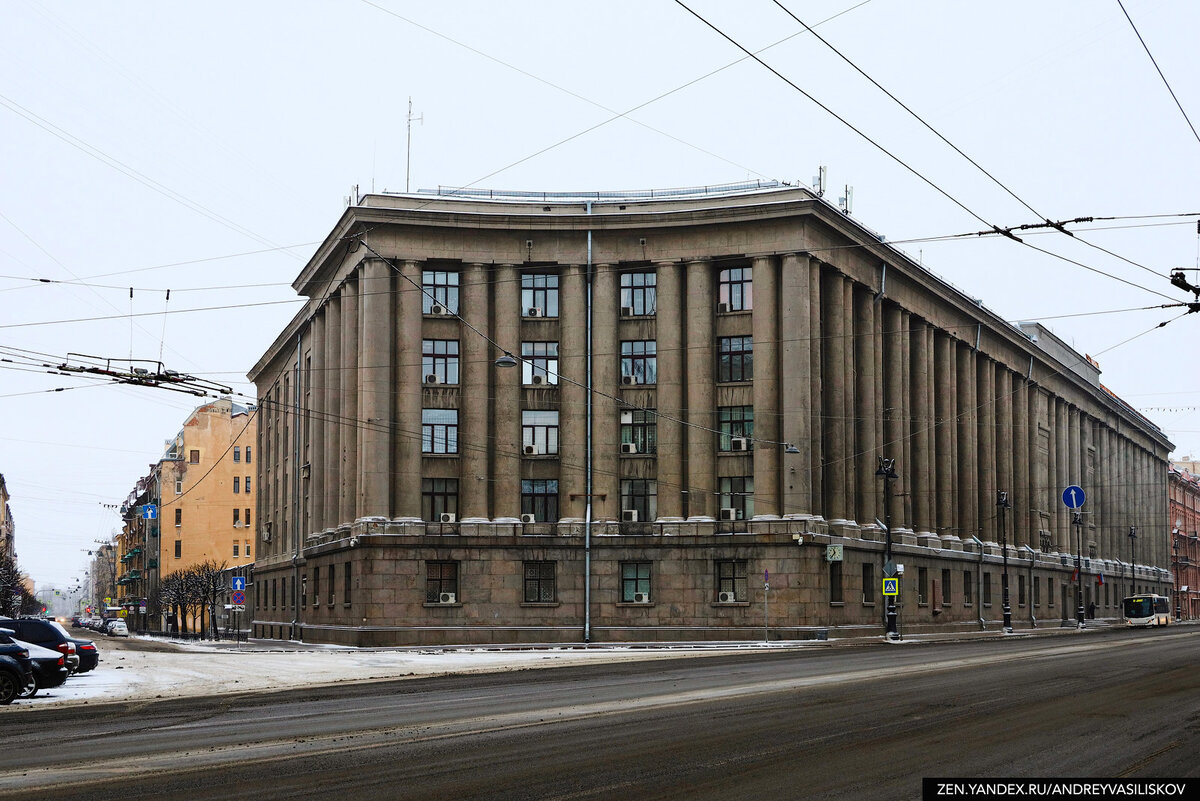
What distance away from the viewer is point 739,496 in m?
56.7

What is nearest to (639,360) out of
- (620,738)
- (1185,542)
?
(620,738)

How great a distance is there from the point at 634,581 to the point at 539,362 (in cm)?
1100

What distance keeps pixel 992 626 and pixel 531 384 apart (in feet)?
118

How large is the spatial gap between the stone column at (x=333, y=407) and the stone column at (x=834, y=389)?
24372mm

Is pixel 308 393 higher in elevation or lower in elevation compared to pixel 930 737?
higher

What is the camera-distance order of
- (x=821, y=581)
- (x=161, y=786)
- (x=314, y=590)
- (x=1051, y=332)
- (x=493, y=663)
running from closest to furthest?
(x=161, y=786) → (x=493, y=663) → (x=821, y=581) → (x=314, y=590) → (x=1051, y=332)

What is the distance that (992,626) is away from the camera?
7644 cm

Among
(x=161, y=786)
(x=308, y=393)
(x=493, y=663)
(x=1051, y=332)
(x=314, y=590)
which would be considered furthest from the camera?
(x=1051, y=332)

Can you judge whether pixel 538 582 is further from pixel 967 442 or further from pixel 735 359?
pixel 967 442

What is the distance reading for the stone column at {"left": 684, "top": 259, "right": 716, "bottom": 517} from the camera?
5672 cm

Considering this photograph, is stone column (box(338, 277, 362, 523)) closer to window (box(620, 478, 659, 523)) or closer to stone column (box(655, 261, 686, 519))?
window (box(620, 478, 659, 523))

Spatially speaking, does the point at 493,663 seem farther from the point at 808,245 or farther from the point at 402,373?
the point at 808,245

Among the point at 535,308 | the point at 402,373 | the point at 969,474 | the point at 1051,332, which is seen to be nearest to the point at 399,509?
the point at 402,373

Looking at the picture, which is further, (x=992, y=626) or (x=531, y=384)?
(x=992, y=626)
